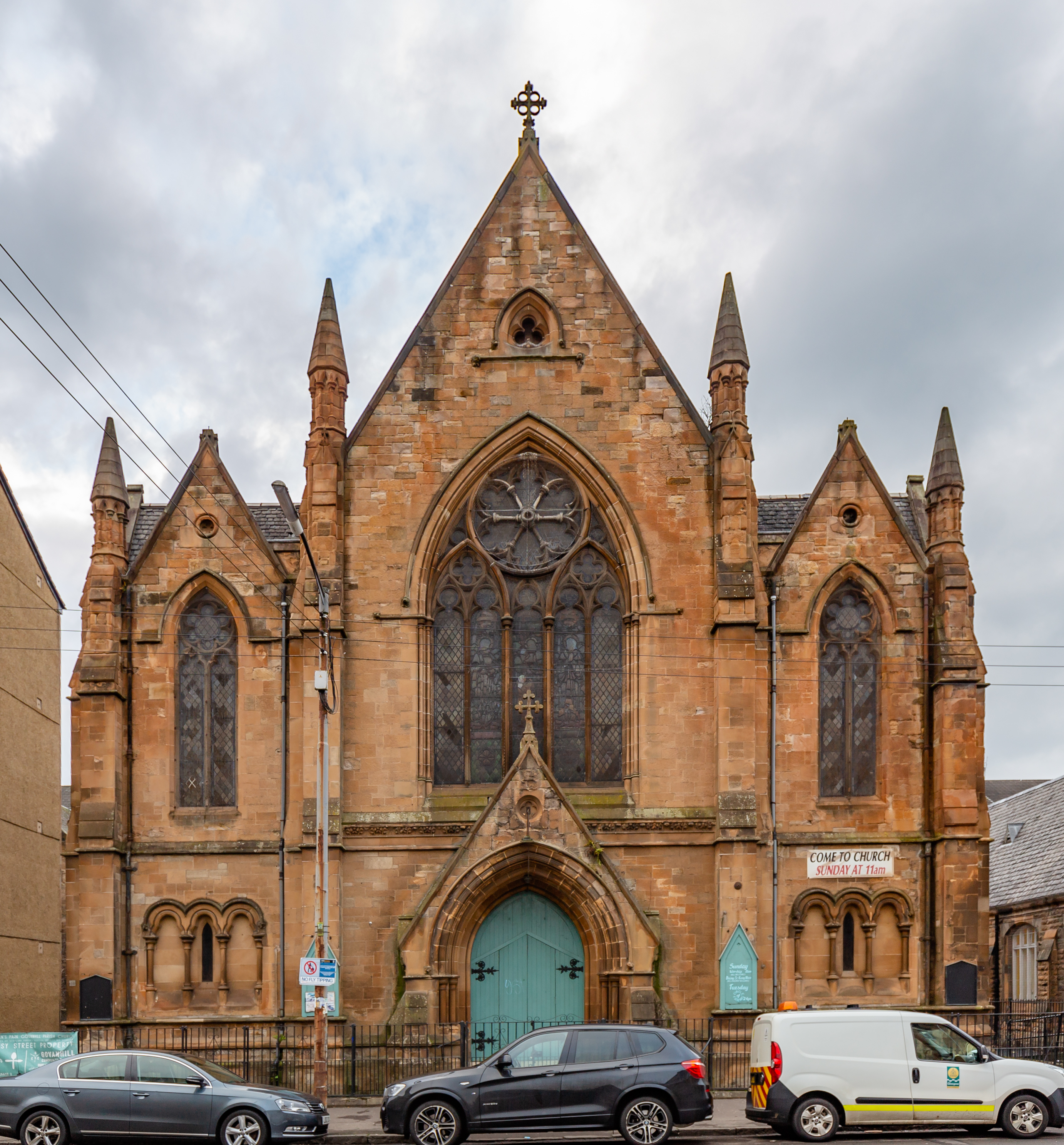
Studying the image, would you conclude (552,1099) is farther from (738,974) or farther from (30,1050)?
(30,1050)

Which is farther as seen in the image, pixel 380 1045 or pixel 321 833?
pixel 380 1045

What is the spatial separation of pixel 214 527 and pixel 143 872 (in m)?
6.41

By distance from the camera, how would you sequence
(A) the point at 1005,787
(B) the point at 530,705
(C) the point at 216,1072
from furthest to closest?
(A) the point at 1005,787
(B) the point at 530,705
(C) the point at 216,1072

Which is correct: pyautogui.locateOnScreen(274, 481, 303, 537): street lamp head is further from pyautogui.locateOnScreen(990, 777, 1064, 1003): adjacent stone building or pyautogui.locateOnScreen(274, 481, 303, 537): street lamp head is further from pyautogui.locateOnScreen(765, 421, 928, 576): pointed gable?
pyautogui.locateOnScreen(990, 777, 1064, 1003): adjacent stone building

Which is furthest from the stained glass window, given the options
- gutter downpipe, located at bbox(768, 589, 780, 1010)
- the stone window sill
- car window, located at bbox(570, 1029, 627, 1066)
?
car window, located at bbox(570, 1029, 627, 1066)

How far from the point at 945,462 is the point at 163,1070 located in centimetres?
1697

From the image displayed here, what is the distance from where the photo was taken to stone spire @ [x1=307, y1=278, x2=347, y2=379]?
2564cm

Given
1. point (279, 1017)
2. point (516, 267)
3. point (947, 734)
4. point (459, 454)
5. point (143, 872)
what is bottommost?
point (279, 1017)

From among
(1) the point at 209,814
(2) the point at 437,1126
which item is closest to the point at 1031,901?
(1) the point at 209,814

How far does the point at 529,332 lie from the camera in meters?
26.8

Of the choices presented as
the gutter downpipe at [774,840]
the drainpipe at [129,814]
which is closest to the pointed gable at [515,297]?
the gutter downpipe at [774,840]

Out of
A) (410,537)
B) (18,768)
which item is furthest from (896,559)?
(18,768)

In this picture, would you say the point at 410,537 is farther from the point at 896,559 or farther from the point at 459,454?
the point at 896,559

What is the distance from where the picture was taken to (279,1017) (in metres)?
23.8
